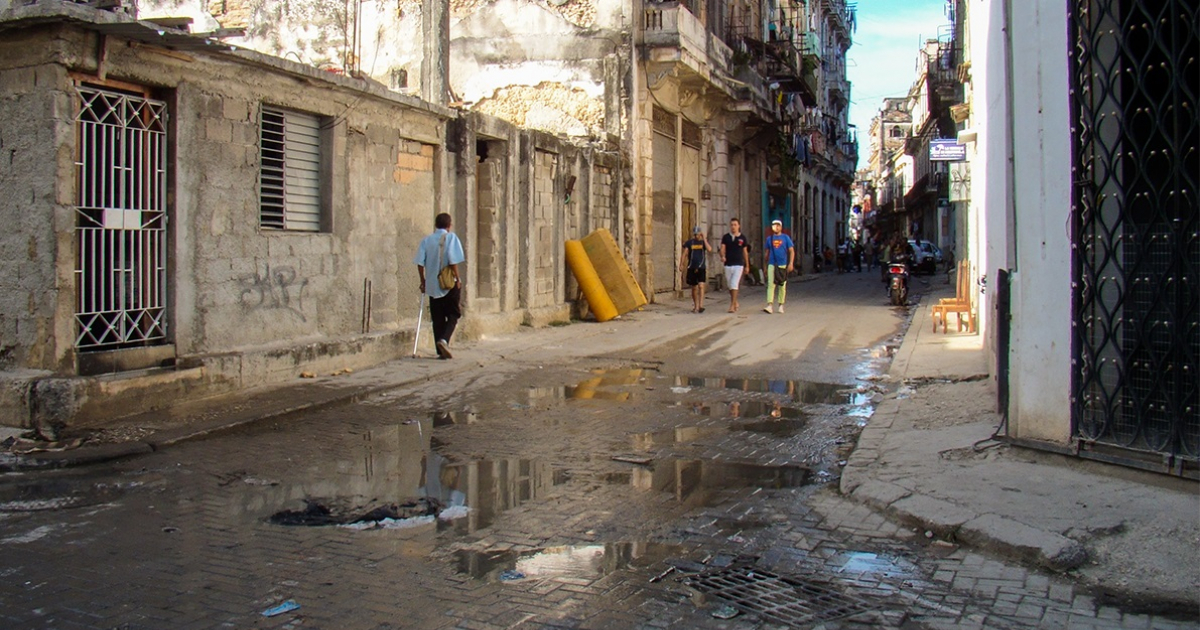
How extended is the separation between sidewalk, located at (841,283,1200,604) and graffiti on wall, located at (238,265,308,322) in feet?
19.3

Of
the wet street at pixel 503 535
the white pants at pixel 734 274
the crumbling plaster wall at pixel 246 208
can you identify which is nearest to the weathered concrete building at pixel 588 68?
the white pants at pixel 734 274

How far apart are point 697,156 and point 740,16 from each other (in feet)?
21.6

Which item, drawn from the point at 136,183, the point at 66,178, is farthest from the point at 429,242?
the point at 66,178

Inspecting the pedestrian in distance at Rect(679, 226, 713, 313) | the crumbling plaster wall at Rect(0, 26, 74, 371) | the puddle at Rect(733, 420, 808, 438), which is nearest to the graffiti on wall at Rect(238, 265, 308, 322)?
the crumbling plaster wall at Rect(0, 26, 74, 371)

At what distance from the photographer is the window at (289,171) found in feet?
33.0

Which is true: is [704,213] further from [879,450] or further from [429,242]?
[879,450]

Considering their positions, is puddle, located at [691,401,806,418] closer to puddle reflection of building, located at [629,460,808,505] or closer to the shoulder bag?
puddle reflection of building, located at [629,460,808,505]

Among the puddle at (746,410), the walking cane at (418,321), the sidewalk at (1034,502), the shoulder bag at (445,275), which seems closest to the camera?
the sidewalk at (1034,502)

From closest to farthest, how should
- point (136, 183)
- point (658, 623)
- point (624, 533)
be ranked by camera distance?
point (658, 623) < point (624, 533) < point (136, 183)

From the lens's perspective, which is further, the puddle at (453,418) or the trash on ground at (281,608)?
the puddle at (453,418)

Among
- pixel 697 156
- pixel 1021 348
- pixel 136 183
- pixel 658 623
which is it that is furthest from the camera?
pixel 697 156

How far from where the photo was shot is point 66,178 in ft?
25.2

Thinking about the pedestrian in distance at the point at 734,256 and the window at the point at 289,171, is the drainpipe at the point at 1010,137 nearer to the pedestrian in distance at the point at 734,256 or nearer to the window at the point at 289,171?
the window at the point at 289,171

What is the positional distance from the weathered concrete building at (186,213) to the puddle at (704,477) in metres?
4.39
